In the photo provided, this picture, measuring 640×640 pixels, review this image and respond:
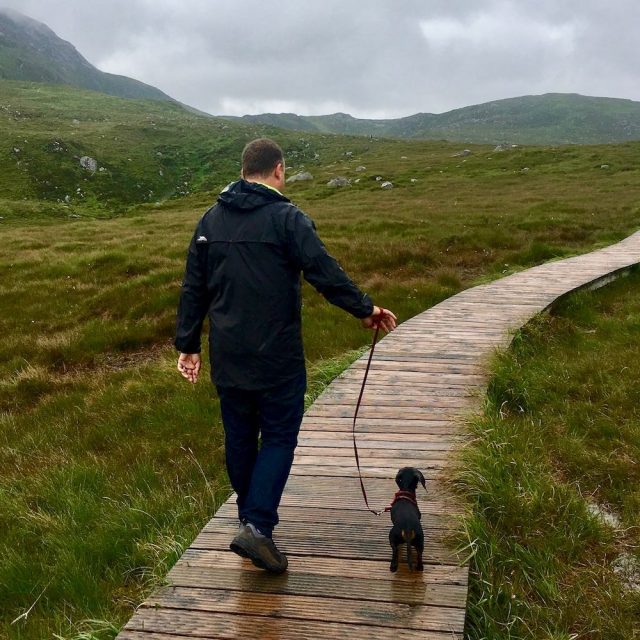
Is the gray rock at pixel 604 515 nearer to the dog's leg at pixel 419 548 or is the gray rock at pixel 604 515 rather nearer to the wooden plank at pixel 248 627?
the dog's leg at pixel 419 548

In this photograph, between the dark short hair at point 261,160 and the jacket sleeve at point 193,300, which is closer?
the dark short hair at point 261,160

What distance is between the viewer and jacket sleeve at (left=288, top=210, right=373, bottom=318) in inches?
133

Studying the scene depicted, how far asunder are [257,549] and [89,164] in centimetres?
6380

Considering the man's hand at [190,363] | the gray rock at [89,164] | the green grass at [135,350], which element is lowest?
the green grass at [135,350]

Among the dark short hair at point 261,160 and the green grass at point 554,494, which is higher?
the dark short hair at point 261,160

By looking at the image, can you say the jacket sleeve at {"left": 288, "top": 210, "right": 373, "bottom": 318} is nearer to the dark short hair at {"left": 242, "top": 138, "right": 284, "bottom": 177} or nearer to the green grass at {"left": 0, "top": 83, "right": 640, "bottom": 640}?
the dark short hair at {"left": 242, "top": 138, "right": 284, "bottom": 177}

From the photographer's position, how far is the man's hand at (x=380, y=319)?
3588mm

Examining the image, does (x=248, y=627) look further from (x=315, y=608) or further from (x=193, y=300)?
(x=193, y=300)

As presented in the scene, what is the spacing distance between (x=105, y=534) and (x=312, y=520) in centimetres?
162

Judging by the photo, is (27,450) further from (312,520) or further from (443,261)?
(443,261)

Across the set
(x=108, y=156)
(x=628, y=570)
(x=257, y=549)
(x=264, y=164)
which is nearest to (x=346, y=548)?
(x=257, y=549)

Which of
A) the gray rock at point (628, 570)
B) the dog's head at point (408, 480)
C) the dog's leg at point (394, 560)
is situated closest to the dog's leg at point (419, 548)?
the dog's leg at point (394, 560)

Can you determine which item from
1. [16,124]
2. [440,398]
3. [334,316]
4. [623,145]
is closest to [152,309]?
[334,316]

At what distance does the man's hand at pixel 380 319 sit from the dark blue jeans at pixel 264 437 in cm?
56
